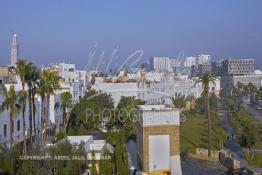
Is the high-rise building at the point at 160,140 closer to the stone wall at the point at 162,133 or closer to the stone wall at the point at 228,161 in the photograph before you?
the stone wall at the point at 162,133

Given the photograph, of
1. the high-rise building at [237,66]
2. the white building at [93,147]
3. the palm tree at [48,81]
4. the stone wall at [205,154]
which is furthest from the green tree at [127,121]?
the high-rise building at [237,66]

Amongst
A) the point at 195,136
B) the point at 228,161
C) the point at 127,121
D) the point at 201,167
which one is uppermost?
the point at 127,121

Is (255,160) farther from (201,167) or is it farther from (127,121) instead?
(127,121)

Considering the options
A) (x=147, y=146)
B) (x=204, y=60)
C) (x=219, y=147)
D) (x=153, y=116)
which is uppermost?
(x=204, y=60)

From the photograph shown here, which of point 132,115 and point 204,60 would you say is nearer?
point 132,115

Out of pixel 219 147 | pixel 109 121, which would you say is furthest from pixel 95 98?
pixel 219 147

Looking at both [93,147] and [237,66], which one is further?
[237,66]

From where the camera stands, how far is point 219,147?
34.6 metres

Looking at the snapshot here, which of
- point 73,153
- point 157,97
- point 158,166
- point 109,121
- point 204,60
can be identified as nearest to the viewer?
point 73,153

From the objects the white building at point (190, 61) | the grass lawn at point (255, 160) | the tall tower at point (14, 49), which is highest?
the white building at point (190, 61)

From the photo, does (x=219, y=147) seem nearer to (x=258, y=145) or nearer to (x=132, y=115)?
(x=258, y=145)

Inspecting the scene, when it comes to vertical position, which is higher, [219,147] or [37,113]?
[37,113]

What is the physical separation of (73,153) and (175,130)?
5392 millimetres

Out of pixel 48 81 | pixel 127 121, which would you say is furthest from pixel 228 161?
pixel 48 81
